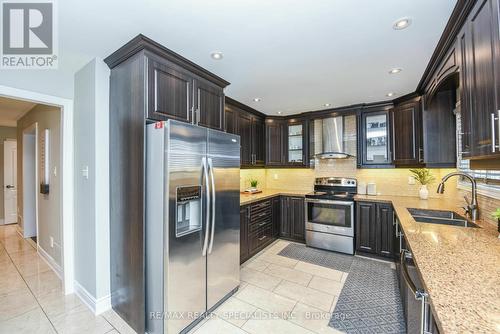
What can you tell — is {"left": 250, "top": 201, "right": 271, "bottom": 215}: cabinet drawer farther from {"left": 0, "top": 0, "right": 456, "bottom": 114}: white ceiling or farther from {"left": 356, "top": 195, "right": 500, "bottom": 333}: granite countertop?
{"left": 356, "top": 195, "right": 500, "bottom": 333}: granite countertop

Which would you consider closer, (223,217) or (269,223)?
(223,217)

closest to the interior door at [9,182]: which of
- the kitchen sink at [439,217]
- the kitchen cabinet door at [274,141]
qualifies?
the kitchen cabinet door at [274,141]

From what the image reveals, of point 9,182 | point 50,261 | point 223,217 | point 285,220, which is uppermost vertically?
point 9,182

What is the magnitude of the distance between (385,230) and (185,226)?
297cm

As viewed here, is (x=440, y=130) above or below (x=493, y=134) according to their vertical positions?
above

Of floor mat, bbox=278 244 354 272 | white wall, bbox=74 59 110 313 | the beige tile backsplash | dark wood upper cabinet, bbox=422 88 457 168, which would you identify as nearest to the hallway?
white wall, bbox=74 59 110 313

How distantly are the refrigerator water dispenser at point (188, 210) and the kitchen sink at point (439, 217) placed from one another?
88.8 inches

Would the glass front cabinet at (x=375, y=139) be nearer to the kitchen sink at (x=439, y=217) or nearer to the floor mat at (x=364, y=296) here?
the kitchen sink at (x=439, y=217)

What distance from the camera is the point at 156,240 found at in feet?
5.80

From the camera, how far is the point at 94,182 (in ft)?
6.92

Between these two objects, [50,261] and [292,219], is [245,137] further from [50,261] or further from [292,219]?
[50,261]

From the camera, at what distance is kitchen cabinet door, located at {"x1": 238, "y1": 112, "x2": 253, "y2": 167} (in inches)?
149

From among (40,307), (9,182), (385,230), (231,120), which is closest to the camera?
(40,307)

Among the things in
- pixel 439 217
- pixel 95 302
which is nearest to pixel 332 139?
pixel 439 217
